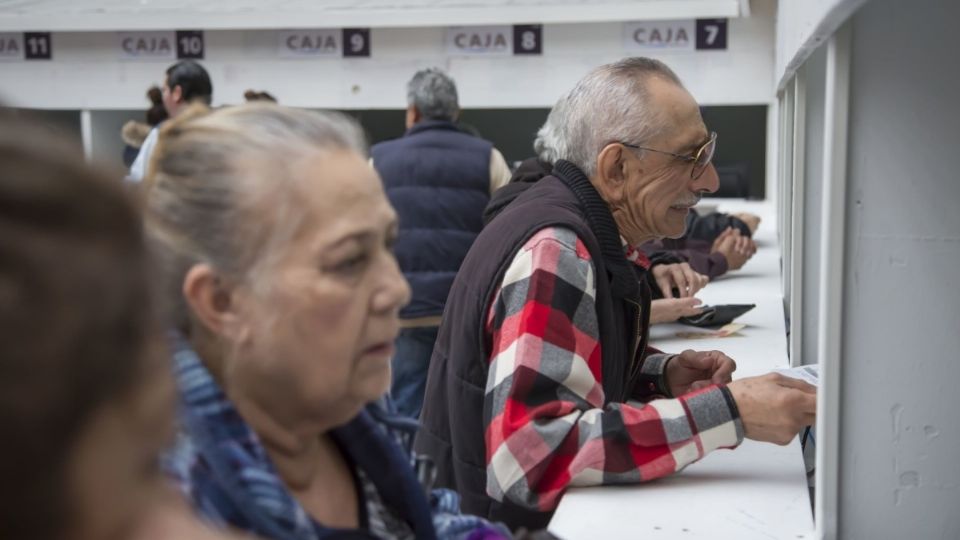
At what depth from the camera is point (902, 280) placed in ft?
5.04

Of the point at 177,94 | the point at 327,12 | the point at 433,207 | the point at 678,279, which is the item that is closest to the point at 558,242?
the point at 678,279

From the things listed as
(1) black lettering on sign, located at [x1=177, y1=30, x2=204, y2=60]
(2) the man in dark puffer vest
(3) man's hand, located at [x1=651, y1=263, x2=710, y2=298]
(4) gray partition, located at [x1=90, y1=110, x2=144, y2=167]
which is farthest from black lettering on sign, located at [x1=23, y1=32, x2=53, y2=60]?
(3) man's hand, located at [x1=651, y1=263, x2=710, y2=298]

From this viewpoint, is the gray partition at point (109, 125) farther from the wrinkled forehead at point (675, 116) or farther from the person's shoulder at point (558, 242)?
the person's shoulder at point (558, 242)

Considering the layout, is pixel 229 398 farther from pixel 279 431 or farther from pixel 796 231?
pixel 796 231

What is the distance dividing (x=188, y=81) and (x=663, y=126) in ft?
10.5

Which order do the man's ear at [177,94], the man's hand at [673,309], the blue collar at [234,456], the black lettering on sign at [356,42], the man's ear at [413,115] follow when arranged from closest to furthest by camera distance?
1. the blue collar at [234,456]
2. the man's hand at [673,309]
3. the man's ear at [413,115]
4. the man's ear at [177,94]
5. the black lettering on sign at [356,42]

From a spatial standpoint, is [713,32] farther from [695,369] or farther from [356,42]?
[695,369]

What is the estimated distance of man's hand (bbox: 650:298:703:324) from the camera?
2994 mm

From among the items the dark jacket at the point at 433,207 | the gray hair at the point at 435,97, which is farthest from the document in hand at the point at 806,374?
the gray hair at the point at 435,97

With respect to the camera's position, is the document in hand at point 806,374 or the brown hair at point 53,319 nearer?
the brown hair at point 53,319

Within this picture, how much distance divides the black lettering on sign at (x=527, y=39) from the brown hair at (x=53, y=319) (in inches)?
292

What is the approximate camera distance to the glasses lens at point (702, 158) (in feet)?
6.98

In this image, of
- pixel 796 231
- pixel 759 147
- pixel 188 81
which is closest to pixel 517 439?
pixel 796 231

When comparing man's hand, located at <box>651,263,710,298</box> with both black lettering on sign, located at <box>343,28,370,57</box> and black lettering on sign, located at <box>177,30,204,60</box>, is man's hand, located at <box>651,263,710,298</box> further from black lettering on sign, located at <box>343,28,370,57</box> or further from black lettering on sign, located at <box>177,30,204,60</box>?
black lettering on sign, located at <box>177,30,204,60</box>
